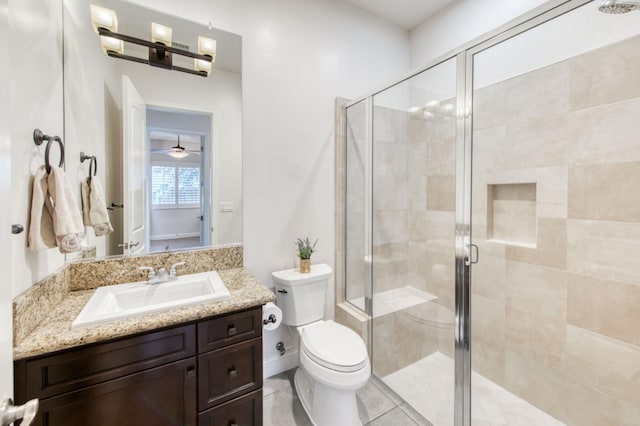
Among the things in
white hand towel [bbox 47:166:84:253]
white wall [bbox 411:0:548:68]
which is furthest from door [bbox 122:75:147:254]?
white wall [bbox 411:0:548:68]

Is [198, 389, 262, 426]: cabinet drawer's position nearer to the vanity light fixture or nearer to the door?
the door

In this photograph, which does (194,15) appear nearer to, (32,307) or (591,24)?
(32,307)

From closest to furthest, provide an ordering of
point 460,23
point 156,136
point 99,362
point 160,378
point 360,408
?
point 99,362, point 160,378, point 156,136, point 360,408, point 460,23

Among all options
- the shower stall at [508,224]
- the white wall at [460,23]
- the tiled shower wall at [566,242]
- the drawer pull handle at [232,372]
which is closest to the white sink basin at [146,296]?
the drawer pull handle at [232,372]

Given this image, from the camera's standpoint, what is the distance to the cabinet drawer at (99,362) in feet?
3.06

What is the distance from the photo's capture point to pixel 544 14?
1.20 m

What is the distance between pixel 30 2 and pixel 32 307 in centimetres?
116

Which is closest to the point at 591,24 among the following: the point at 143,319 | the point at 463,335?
the point at 463,335

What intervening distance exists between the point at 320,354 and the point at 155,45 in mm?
1959

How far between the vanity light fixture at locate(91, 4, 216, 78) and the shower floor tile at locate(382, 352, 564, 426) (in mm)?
2378

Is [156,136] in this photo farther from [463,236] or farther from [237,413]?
[463,236]

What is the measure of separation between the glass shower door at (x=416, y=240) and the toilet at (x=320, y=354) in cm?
48

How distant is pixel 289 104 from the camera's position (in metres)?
2.04

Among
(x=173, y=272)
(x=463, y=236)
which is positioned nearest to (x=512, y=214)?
(x=463, y=236)
